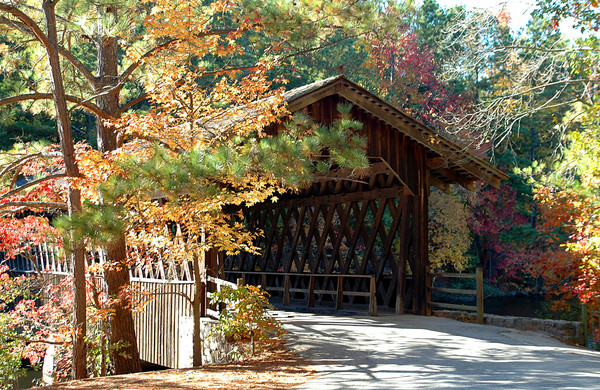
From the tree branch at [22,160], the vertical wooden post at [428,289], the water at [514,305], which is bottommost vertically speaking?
the water at [514,305]

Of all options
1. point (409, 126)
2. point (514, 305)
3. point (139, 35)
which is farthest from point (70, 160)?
point (514, 305)

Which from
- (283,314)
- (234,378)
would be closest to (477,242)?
(283,314)

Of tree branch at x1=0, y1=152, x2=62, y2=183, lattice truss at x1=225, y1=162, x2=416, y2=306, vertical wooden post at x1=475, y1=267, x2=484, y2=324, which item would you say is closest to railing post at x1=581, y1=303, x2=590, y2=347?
vertical wooden post at x1=475, y1=267, x2=484, y2=324

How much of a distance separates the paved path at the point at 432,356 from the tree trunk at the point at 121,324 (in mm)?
2387

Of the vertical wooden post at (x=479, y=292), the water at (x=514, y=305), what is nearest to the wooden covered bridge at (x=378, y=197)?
the vertical wooden post at (x=479, y=292)

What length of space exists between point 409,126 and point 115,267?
5.66m

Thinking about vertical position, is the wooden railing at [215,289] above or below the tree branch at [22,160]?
below

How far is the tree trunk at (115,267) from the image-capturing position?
8766 mm

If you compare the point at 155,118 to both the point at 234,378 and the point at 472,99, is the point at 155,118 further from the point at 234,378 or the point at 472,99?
the point at 472,99

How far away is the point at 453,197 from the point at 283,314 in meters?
11.0

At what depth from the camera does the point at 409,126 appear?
430 inches

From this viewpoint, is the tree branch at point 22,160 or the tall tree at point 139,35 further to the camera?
the tree branch at point 22,160

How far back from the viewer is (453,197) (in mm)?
20797

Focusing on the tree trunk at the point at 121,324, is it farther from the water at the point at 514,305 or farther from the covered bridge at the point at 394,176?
the water at the point at 514,305
